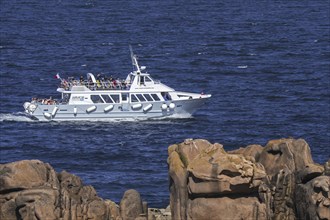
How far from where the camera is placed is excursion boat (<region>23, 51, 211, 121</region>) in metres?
142

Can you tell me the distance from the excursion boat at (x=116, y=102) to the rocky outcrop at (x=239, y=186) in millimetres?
79348

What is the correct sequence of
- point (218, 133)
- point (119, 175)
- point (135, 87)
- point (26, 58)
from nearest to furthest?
point (119, 175)
point (218, 133)
point (135, 87)
point (26, 58)

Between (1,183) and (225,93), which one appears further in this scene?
(225,93)

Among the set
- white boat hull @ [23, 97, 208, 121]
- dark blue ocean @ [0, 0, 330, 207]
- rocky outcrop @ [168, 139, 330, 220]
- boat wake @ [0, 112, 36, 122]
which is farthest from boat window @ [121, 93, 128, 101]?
rocky outcrop @ [168, 139, 330, 220]

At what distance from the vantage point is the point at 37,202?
2360 inches

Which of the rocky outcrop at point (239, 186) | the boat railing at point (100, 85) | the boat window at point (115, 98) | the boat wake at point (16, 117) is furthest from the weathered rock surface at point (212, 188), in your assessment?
the boat wake at point (16, 117)

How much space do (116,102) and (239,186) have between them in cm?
8457

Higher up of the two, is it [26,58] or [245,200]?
[245,200]

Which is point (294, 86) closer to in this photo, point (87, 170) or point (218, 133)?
point (218, 133)

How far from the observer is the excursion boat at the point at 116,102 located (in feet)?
468

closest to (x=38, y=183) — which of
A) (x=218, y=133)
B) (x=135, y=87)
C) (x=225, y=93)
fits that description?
(x=218, y=133)

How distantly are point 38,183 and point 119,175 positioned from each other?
49910mm

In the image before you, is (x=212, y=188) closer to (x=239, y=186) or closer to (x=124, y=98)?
(x=239, y=186)

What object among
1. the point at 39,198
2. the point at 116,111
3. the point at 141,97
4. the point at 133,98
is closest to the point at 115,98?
the point at 116,111
